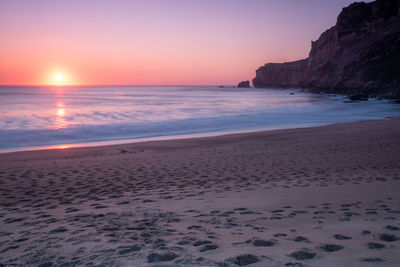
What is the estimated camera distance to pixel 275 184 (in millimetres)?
6711

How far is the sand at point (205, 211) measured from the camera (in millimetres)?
3176

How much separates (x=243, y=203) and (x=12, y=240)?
135 inches

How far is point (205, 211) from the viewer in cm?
487

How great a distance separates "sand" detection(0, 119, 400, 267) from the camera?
10.4 ft

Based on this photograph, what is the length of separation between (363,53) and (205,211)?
76.7m

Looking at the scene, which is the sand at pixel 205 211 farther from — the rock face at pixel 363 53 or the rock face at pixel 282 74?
the rock face at pixel 282 74

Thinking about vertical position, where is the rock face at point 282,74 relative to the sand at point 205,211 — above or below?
above

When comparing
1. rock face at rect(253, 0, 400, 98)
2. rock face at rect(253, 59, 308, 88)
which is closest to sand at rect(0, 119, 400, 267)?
rock face at rect(253, 0, 400, 98)

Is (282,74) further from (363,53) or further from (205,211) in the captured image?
(205,211)

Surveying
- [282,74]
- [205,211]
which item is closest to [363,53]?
[205,211]

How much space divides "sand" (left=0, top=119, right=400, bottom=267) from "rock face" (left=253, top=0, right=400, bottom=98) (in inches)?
1812

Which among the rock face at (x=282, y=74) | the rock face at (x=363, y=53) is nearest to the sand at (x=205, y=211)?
the rock face at (x=363, y=53)

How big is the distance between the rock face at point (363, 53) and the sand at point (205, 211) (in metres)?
46.0

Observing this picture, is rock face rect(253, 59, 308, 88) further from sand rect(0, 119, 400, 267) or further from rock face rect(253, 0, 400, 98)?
sand rect(0, 119, 400, 267)
